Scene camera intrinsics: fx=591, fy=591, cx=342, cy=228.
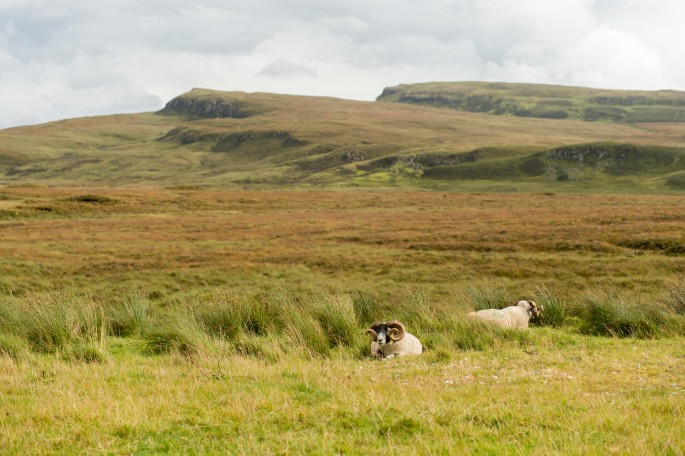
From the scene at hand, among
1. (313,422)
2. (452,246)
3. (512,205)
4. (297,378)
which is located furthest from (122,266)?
(512,205)

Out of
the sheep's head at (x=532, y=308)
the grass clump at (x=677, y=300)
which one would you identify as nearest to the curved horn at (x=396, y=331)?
the sheep's head at (x=532, y=308)

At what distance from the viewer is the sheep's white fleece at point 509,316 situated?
1438 centimetres

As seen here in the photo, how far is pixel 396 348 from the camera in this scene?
12.1m

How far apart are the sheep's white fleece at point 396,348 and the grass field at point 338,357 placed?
38 cm

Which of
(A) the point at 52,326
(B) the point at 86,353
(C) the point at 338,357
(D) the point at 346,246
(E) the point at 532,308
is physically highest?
(A) the point at 52,326

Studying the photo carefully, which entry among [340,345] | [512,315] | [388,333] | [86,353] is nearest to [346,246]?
[512,315]

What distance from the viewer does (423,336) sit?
1373 centimetres

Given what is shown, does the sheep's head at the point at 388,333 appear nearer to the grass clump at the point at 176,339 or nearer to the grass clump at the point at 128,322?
the grass clump at the point at 176,339

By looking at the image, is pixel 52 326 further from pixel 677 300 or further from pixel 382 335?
pixel 677 300

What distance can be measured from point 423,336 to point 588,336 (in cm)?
390

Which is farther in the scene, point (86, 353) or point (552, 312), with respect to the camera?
point (552, 312)

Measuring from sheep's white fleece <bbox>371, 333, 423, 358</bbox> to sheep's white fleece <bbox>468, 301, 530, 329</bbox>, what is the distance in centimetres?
263

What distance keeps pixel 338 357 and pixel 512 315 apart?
18.0 ft

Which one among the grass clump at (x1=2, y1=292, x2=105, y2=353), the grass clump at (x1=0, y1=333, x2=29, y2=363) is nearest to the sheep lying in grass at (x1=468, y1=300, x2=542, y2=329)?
the grass clump at (x1=2, y1=292, x2=105, y2=353)
